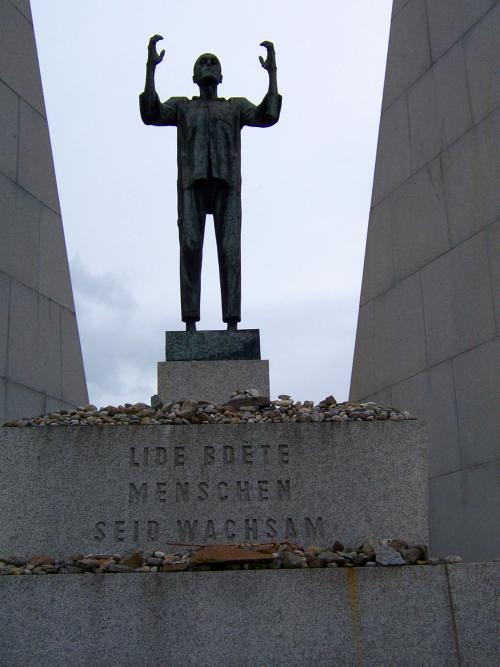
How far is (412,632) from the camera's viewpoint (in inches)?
194

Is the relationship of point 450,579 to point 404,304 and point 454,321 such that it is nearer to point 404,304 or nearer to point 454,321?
point 454,321

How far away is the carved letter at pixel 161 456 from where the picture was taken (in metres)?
6.41

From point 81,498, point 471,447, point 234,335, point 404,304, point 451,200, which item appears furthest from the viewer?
point 404,304

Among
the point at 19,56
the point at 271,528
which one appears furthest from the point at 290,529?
the point at 19,56

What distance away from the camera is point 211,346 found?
313 inches

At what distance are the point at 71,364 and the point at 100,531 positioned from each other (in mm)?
6672

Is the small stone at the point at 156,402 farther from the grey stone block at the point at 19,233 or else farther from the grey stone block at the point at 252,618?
the grey stone block at the point at 19,233

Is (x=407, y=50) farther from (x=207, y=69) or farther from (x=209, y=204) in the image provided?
(x=209, y=204)

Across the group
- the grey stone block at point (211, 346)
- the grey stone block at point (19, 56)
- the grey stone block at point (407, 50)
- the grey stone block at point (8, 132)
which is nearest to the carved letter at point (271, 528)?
the grey stone block at point (211, 346)

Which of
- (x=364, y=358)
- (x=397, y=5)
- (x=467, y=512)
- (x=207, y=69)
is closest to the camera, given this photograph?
(x=207, y=69)

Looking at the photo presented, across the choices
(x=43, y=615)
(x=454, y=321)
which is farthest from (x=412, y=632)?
(x=454, y=321)

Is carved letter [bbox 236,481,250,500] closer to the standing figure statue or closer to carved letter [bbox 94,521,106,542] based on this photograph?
carved letter [bbox 94,521,106,542]

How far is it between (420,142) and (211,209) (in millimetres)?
4467

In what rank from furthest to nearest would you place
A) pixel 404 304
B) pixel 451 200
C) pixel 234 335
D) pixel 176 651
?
pixel 404 304 → pixel 451 200 → pixel 234 335 → pixel 176 651
